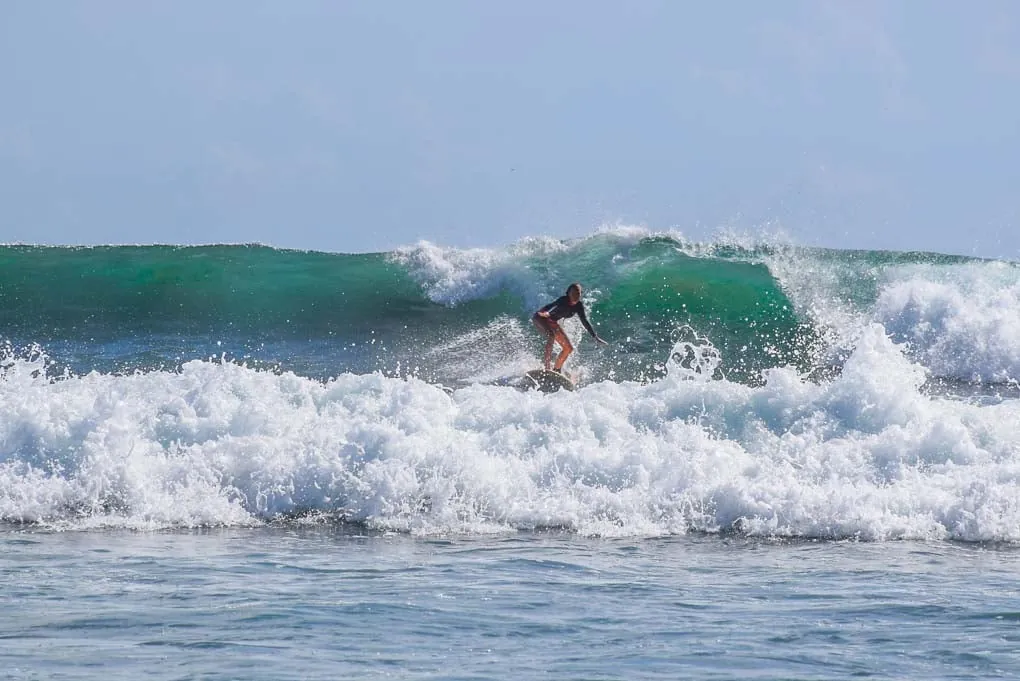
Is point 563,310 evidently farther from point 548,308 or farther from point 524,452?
point 524,452

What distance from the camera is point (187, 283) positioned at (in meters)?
22.0

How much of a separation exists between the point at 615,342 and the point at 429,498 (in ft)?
28.2

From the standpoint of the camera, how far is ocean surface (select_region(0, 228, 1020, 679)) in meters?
6.30

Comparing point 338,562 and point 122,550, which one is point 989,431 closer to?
point 338,562

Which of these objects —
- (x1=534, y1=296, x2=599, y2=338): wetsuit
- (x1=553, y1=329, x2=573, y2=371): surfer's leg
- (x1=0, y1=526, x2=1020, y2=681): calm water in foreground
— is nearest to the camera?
(x1=0, y1=526, x2=1020, y2=681): calm water in foreground

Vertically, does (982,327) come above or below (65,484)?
above

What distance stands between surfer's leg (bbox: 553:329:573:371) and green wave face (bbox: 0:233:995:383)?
1.56 ft

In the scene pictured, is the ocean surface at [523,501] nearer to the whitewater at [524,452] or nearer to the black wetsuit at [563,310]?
the whitewater at [524,452]

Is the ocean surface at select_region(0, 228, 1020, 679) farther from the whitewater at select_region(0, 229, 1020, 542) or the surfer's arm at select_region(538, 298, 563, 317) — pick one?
the surfer's arm at select_region(538, 298, 563, 317)

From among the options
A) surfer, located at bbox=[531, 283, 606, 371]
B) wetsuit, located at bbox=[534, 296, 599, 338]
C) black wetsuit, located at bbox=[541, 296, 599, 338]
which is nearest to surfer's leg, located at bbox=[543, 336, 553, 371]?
surfer, located at bbox=[531, 283, 606, 371]

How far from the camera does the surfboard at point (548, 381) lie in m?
15.8

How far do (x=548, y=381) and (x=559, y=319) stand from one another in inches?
56.5

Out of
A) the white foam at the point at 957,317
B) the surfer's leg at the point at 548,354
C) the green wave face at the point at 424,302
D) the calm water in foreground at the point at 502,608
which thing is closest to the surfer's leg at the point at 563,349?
the surfer's leg at the point at 548,354

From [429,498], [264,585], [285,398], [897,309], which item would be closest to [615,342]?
[897,309]
